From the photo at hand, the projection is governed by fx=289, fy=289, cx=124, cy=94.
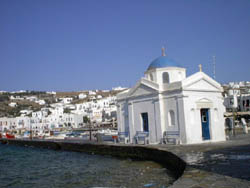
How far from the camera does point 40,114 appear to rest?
12975cm

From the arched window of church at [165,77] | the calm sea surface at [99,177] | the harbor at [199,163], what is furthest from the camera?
the arched window of church at [165,77]

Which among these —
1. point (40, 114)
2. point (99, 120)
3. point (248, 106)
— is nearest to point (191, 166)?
point (248, 106)

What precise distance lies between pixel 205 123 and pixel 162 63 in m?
5.85

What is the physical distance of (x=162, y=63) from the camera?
2358 cm

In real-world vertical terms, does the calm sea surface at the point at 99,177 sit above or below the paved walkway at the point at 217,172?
below

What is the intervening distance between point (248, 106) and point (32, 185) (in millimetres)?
62776

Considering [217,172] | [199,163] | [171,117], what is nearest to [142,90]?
[171,117]

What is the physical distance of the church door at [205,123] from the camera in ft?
71.7

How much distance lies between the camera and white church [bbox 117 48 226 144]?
2036 cm

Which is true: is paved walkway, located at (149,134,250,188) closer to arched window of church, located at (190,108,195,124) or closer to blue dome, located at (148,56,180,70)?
arched window of church, located at (190,108,195,124)

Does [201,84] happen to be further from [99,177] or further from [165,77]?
[99,177]

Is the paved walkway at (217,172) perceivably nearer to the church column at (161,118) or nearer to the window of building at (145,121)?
the church column at (161,118)

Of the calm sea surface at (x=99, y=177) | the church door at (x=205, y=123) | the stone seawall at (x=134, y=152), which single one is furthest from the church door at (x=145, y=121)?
the church door at (x=205, y=123)

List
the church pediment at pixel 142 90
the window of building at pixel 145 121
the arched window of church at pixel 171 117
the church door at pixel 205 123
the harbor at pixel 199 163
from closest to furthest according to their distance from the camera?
the harbor at pixel 199 163
the arched window of church at pixel 171 117
the church door at pixel 205 123
the church pediment at pixel 142 90
the window of building at pixel 145 121
